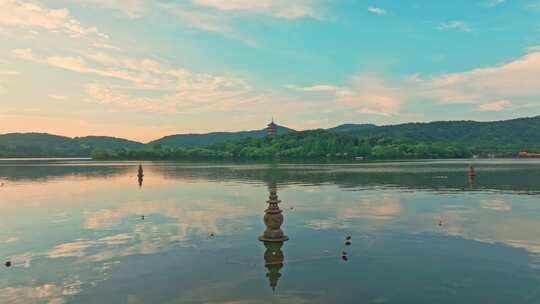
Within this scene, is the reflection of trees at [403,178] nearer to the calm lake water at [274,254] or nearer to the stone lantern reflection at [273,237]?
the calm lake water at [274,254]

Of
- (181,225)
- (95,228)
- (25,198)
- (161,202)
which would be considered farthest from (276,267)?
(25,198)

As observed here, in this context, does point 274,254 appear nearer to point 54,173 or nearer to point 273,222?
point 273,222

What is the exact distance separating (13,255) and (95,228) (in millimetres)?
Answer: 8717

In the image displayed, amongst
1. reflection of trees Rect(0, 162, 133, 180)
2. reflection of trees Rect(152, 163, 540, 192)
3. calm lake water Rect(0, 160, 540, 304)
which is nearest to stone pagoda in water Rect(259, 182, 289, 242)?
calm lake water Rect(0, 160, 540, 304)

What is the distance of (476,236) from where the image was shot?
95.1 ft

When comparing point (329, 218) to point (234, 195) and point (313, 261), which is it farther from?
point (234, 195)

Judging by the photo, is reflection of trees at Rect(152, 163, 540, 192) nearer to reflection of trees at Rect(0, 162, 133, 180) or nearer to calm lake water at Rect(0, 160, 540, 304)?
reflection of trees at Rect(0, 162, 133, 180)

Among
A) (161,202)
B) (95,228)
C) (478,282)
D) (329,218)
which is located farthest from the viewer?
(161,202)

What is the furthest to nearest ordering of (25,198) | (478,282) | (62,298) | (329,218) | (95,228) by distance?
(25,198), (329,218), (95,228), (478,282), (62,298)

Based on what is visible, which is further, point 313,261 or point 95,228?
point 95,228

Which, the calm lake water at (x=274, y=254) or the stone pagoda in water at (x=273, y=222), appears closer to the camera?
the calm lake water at (x=274, y=254)

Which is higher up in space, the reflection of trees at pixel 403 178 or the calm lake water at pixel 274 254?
the reflection of trees at pixel 403 178

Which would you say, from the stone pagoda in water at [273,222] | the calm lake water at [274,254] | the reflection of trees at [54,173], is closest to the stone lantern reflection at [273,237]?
the stone pagoda in water at [273,222]

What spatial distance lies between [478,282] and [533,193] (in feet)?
152
